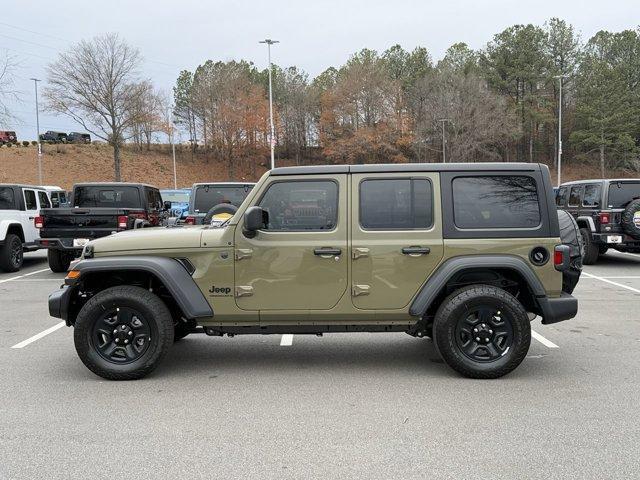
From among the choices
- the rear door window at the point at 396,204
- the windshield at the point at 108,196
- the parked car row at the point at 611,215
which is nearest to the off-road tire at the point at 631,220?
the parked car row at the point at 611,215

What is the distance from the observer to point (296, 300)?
16.0 feet

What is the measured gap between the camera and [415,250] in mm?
4832

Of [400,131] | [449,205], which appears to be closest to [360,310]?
[449,205]

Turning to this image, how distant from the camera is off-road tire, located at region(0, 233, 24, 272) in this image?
12.1m

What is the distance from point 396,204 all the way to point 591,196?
9149 millimetres

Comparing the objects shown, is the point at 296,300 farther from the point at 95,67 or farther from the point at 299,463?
the point at 95,67

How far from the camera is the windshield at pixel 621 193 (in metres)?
11.8

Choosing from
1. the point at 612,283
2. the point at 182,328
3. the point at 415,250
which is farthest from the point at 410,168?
the point at 612,283

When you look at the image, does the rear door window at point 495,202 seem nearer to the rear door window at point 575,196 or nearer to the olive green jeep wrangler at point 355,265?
the olive green jeep wrangler at point 355,265

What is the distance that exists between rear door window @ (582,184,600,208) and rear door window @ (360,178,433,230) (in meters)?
8.70

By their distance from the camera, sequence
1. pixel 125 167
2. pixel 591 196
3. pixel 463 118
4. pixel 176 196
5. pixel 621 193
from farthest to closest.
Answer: pixel 125 167 → pixel 463 118 → pixel 176 196 → pixel 591 196 → pixel 621 193

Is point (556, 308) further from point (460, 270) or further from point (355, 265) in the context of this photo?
point (355, 265)

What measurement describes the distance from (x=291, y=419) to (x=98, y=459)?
1.33 metres

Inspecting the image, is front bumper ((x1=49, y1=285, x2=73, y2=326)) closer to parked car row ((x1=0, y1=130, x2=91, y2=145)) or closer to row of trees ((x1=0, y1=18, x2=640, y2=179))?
row of trees ((x1=0, y1=18, x2=640, y2=179))
